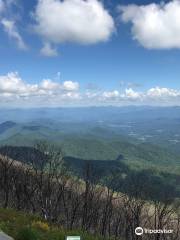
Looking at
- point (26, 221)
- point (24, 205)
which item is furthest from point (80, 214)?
point (26, 221)

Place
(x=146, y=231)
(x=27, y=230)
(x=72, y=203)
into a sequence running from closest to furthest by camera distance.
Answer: (x=27, y=230), (x=146, y=231), (x=72, y=203)

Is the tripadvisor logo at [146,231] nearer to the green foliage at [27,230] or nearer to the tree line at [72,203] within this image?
the green foliage at [27,230]

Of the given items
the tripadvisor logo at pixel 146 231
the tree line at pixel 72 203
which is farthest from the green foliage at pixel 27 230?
the tree line at pixel 72 203

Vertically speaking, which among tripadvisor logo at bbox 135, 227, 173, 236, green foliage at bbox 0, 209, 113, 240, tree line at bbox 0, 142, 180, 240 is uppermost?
green foliage at bbox 0, 209, 113, 240

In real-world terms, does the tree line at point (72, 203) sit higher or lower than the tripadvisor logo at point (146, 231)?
lower

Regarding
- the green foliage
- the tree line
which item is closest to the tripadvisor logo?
the green foliage

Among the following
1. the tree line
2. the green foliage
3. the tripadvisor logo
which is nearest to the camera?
the green foliage

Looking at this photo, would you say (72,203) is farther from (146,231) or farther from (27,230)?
(27,230)

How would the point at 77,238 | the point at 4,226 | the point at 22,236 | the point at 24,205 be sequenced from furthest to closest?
the point at 24,205, the point at 4,226, the point at 22,236, the point at 77,238

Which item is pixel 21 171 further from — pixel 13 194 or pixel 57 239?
pixel 57 239

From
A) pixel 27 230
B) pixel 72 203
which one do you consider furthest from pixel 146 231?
pixel 72 203

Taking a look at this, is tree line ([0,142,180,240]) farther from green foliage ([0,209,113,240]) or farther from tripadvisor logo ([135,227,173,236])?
green foliage ([0,209,113,240])
